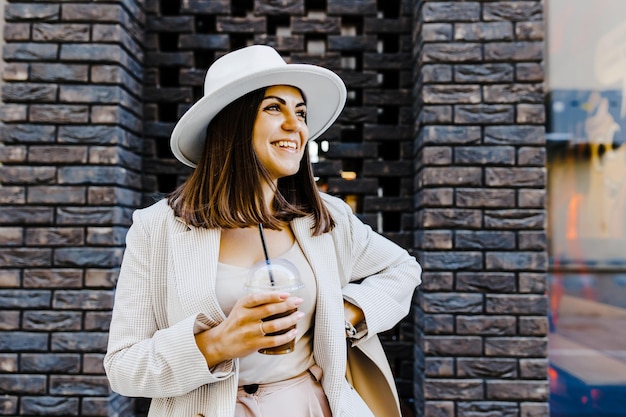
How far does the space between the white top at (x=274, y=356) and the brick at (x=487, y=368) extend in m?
1.24

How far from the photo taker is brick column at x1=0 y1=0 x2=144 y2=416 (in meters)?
2.35

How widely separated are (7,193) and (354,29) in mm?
2068

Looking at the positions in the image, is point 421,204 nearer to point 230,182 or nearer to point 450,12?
point 450,12

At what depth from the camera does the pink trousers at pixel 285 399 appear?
51.0 inches

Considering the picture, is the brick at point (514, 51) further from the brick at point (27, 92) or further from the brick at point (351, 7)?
the brick at point (27, 92)

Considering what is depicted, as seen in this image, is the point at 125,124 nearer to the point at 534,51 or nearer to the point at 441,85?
the point at 441,85

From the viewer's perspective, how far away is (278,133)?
4.76ft

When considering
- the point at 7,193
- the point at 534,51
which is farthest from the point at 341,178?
the point at 7,193

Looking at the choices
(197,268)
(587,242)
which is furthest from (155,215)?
(587,242)

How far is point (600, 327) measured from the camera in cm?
279

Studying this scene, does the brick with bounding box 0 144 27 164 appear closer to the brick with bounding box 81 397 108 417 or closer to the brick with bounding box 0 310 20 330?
the brick with bounding box 0 310 20 330

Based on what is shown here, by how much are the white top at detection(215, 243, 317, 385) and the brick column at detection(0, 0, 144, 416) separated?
1.27 meters

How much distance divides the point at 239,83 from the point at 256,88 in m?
0.07

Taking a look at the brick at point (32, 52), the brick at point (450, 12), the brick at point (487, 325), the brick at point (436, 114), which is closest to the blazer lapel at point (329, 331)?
the brick at point (487, 325)
